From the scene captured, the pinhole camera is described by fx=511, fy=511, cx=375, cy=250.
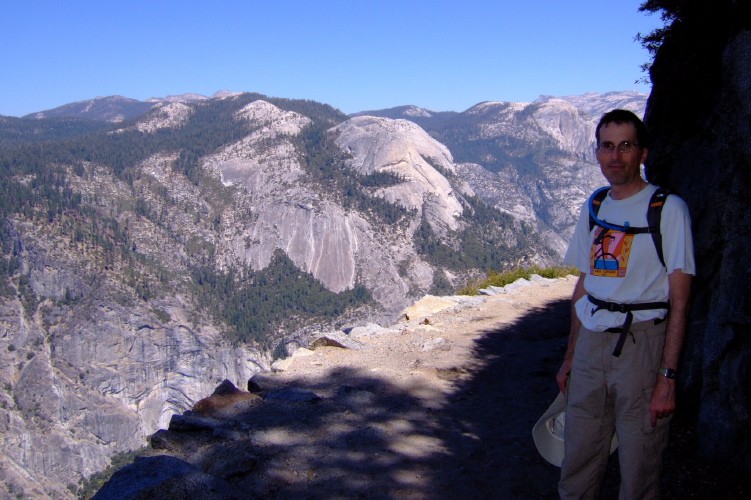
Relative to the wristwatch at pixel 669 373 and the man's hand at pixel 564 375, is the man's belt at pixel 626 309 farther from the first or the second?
the man's hand at pixel 564 375

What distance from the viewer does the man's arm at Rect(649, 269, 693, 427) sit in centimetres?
232

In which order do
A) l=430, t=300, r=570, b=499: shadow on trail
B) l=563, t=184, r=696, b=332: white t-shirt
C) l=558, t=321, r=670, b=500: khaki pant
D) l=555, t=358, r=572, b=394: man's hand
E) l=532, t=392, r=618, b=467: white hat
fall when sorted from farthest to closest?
1. l=430, t=300, r=570, b=499: shadow on trail
2. l=532, t=392, r=618, b=467: white hat
3. l=555, t=358, r=572, b=394: man's hand
4. l=558, t=321, r=670, b=500: khaki pant
5. l=563, t=184, r=696, b=332: white t-shirt

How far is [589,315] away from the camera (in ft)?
8.61

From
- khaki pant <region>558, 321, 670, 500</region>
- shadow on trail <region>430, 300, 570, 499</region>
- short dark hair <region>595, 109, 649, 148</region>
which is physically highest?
short dark hair <region>595, 109, 649, 148</region>

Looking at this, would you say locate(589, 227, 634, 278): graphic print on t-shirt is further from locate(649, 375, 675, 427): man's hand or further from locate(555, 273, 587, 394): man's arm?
locate(649, 375, 675, 427): man's hand

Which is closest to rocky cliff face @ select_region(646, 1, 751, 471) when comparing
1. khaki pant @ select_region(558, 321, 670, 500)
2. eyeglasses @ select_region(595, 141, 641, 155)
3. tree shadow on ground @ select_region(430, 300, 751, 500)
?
tree shadow on ground @ select_region(430, 300, 751, 500)

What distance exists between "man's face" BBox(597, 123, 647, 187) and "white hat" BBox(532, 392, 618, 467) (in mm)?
1410

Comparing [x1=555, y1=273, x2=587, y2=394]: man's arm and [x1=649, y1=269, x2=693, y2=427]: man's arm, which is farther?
[x1=555, y1=273, x2=587, y2=394]: man's arm

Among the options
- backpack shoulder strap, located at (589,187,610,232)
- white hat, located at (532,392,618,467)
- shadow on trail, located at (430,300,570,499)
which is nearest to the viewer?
backpack shoulder strap, located at (589,187,610,232)

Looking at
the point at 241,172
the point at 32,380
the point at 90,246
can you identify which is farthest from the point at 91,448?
the point at 241,172

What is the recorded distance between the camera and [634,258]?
2412 millimetres

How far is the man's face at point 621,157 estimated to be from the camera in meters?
2.52

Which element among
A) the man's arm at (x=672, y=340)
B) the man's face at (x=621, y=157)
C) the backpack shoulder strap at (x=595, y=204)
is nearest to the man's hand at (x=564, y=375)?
the man's arm at (x=672, y=340)

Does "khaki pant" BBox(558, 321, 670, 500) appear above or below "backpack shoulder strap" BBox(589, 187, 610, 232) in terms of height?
below
